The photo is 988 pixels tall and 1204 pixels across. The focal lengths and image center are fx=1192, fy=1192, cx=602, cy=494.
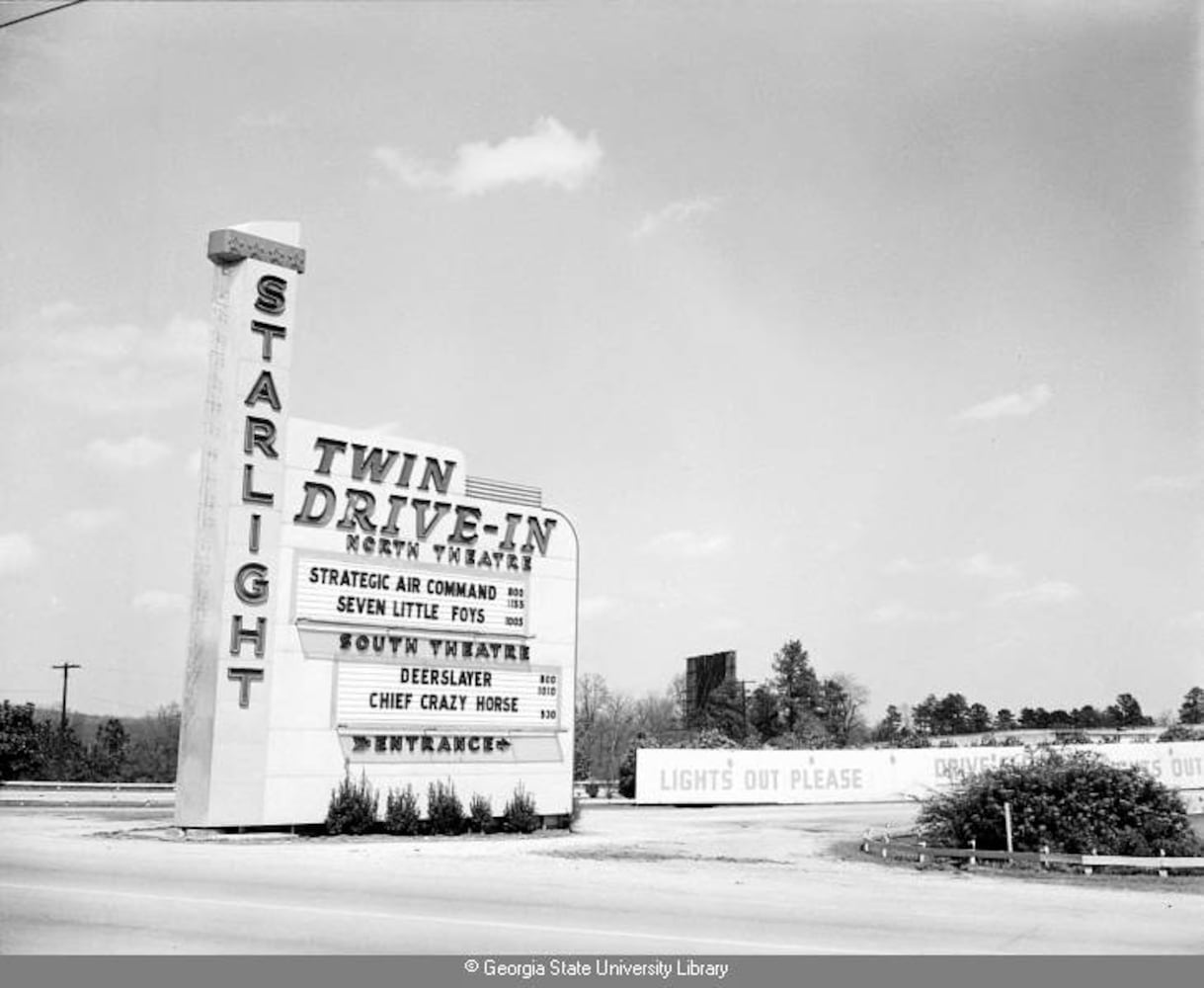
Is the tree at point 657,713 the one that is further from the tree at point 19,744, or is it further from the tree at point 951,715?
the tree at point 19,744

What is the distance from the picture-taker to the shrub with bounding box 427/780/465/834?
998 inches

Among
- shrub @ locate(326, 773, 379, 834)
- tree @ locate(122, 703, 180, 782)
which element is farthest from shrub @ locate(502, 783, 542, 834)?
tree @ locate(122, 703, 180, 782)

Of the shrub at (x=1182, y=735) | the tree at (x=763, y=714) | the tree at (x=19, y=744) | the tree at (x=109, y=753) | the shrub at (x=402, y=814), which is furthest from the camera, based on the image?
the tree at (x=763, y=714)

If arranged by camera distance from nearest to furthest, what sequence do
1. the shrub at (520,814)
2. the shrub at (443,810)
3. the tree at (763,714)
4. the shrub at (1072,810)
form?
the shrub at (1072,810) < the shrub at (443,810) < the shrub at (520,814) < the tree at (763,714)

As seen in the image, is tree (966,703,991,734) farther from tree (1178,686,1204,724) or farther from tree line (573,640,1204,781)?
tree (1178,686,1204,724)

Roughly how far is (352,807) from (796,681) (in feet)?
244

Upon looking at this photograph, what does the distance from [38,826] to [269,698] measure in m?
6.84

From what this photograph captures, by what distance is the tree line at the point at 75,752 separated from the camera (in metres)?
52.1

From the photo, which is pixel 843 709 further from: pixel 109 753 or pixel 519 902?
pixel 519 902

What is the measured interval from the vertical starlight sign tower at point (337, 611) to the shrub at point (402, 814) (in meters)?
0.26

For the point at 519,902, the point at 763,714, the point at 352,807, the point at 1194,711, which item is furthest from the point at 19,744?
the point at 1194,711

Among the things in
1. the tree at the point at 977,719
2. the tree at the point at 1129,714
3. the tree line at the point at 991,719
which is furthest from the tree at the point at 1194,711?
the tree at the point at 977,719

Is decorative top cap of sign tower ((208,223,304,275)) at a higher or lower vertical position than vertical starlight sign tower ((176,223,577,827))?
higher

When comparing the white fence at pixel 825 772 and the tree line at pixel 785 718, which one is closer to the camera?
the white fence at pixel 825 772
